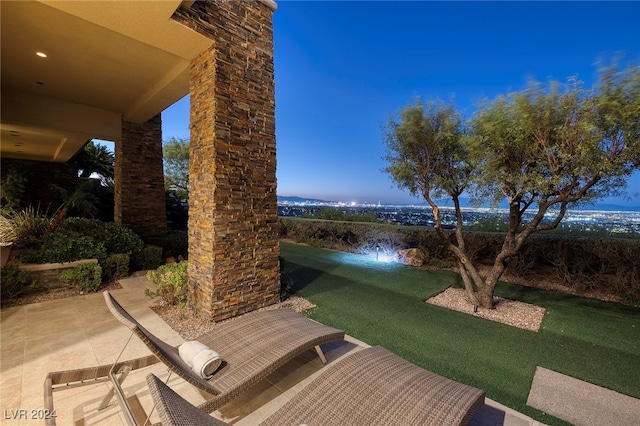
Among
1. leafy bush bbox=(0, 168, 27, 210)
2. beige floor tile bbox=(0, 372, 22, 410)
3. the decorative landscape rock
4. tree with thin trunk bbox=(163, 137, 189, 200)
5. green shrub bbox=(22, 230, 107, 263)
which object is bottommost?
beige floor tile bbox=(0, 372, 22, 410)

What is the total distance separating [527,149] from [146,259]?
27.2 feet

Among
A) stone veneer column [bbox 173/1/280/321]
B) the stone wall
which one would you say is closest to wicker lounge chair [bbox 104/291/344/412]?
stone veneer column [bbox 173/1/280/321]

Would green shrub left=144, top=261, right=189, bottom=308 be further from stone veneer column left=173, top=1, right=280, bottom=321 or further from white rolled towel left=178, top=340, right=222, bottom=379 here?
white rolled towel left=178, top=340, right=222, bottom=379

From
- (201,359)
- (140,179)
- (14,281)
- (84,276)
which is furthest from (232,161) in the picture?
(140,179)

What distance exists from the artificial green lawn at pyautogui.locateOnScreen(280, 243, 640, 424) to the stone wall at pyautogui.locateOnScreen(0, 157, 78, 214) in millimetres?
13575

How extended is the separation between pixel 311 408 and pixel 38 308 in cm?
524

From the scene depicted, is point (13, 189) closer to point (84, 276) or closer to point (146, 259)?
point (146, 259)

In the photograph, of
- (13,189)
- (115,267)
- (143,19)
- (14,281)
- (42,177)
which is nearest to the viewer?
(143,19)

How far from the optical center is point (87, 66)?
5363 millimetres

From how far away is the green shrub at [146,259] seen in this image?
6559 millimetres

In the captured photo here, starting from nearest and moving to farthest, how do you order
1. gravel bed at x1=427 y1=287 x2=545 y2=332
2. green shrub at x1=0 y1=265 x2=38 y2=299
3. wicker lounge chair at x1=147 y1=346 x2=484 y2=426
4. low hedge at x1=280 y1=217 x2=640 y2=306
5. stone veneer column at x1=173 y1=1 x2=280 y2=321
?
wicker lounge chair at x1=147 y1=346 x2=484 y2=426
stone veneer column at x1=173 y1=1 x2=280 y2=321
gravel bed at x1=427 y1=287 x2=545 y2=332
green shrub at x1=0 y1=265 x2=38 y2=299
low hedge at x1=280 y1=217 x2=640 y2=306

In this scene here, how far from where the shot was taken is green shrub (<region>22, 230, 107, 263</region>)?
16.6 feet

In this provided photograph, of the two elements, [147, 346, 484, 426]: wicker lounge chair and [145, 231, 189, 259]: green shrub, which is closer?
[147, 346, 484, 426]: wicker lounge chair

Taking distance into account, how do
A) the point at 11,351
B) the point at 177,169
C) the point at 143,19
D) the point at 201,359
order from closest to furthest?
the point at 201,359, the point at 11,351, the point at 143,19, the point at 177,169
